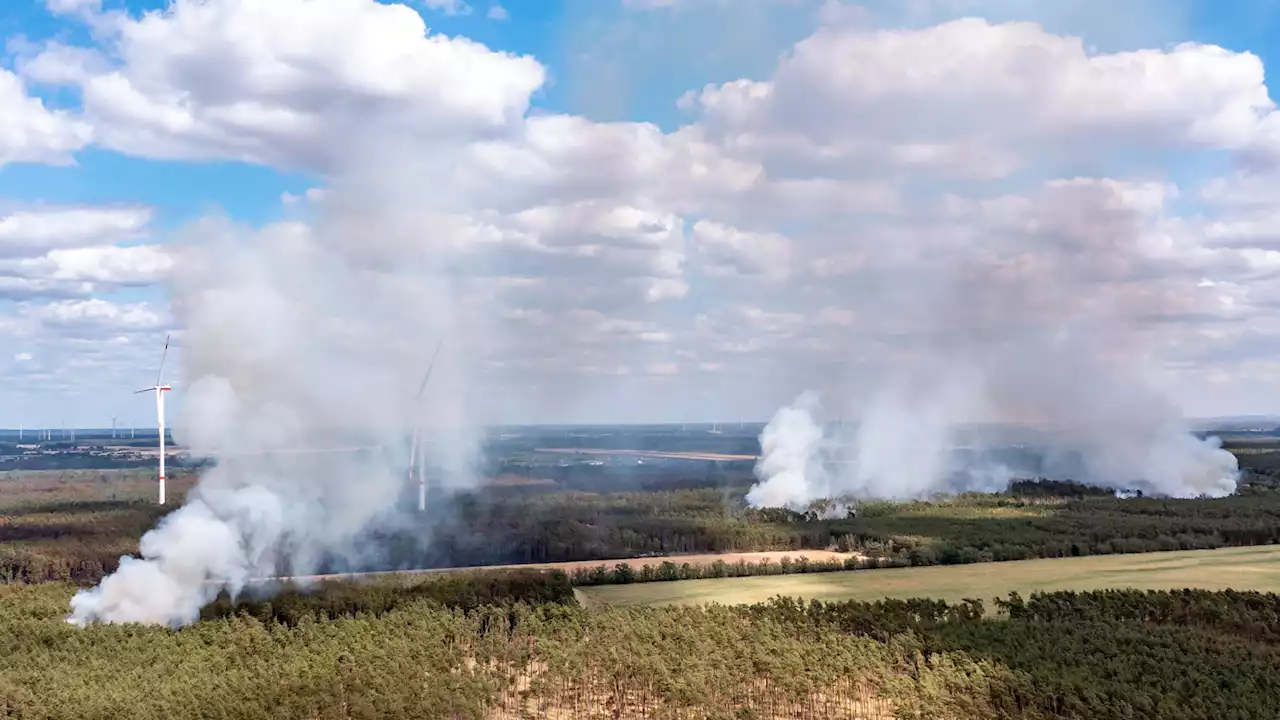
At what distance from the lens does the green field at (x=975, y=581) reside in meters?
97.9

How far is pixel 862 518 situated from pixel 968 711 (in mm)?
110187

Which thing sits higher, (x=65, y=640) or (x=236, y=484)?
(x=236, y=484)

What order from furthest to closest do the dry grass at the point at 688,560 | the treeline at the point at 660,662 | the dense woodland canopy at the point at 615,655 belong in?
the dry grass at the point at 688,560
the dense woodland canopy at the point at 615,655
the treeline at the point at 660,662

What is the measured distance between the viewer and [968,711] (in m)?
56.8

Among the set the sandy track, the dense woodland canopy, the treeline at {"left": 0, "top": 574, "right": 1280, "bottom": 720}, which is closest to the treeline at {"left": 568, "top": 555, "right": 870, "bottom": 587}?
the dense woodland canopy

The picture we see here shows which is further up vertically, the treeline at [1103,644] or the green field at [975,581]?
the treeline at [1103,644]

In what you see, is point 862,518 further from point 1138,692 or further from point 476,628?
point 1138,692

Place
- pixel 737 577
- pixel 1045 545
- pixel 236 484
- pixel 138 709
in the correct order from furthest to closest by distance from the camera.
Result: 1. pixel 1045 545
2. pixel 737 577
3. pixel 236 484
4. pixel 138 709

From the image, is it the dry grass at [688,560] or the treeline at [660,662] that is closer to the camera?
the treeline at [660,662]

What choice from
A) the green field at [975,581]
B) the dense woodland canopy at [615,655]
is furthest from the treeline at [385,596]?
the green field at [975,581]

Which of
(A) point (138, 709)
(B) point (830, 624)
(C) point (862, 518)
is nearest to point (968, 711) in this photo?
(B) point (830, 624)

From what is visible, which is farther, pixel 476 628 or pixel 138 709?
pixel 476 628

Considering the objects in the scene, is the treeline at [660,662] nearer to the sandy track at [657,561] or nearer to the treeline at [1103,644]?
the treeline at [1103,644]

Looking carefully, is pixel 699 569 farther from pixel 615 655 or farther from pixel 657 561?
pixel 615 655
